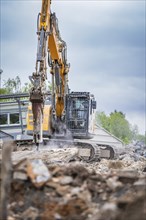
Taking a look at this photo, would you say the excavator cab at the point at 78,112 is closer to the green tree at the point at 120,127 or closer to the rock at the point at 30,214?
the rock at the point at 30,214

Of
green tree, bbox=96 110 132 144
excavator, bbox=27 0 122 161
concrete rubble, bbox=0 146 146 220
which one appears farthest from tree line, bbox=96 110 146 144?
concrete rubble, bbox=0 146 146 220

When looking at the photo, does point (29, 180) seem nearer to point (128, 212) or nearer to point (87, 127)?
point (128, 212)

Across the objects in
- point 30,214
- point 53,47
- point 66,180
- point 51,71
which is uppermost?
point 53,47

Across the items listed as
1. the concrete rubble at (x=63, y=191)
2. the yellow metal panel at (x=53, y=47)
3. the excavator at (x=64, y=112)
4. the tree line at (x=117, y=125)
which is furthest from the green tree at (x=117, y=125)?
the concrete rubble at (x=63, y=191)

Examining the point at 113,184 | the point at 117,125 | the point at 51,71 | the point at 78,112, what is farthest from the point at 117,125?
the point at 113,184

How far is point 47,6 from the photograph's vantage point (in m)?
18.5

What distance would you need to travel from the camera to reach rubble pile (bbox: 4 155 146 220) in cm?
630

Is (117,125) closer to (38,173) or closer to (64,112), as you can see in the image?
(64,112)

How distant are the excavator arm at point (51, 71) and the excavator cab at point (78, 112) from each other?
0.96 feet

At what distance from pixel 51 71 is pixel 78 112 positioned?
229cm

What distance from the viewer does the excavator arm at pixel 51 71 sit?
15867 mm

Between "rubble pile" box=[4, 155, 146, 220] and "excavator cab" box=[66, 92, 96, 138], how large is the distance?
14.8 m

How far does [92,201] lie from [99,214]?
625 millimetres

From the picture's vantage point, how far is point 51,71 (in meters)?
20.9
